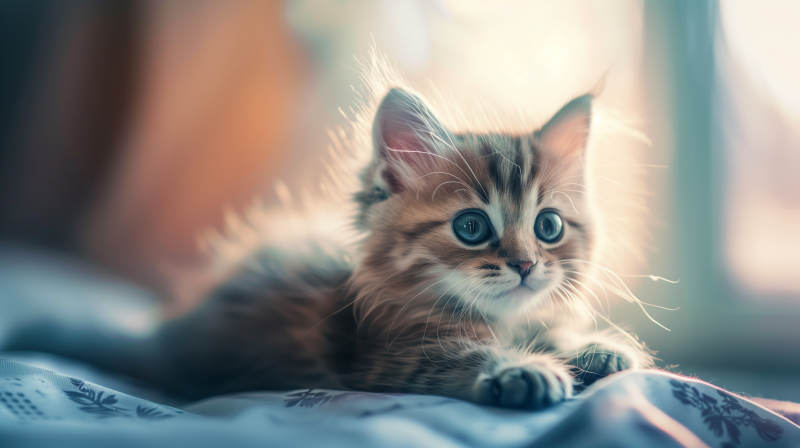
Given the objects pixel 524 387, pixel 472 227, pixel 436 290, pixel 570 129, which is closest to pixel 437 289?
pixel 436 290

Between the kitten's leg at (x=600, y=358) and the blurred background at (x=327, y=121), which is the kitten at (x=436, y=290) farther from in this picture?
the blurred background at (x=327, y=121)

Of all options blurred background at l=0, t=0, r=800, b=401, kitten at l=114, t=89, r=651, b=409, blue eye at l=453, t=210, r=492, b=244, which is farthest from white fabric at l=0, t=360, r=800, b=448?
blurred background at l=0, t=0, r=800, b=401

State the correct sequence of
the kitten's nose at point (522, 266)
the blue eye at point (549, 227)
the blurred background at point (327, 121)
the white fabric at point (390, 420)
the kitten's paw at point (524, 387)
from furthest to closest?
the blurred background at point (327, 121) < the blue eye at point (549, 227) < the kitten's nose at point (522, 266) < the kitten's paw at point (524, 387) < the white fabric at point (390, 420)

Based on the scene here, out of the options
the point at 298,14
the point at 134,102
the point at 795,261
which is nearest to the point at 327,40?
the point at 298,14

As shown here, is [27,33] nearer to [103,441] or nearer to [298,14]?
[298,14]

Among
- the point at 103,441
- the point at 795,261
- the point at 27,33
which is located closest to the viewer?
the point at 103,441

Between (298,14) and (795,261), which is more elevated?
(298,14)

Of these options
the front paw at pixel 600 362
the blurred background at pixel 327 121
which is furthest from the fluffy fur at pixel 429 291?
the blurred background at pixel 327 121

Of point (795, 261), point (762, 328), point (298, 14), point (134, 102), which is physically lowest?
point (762, 328)
